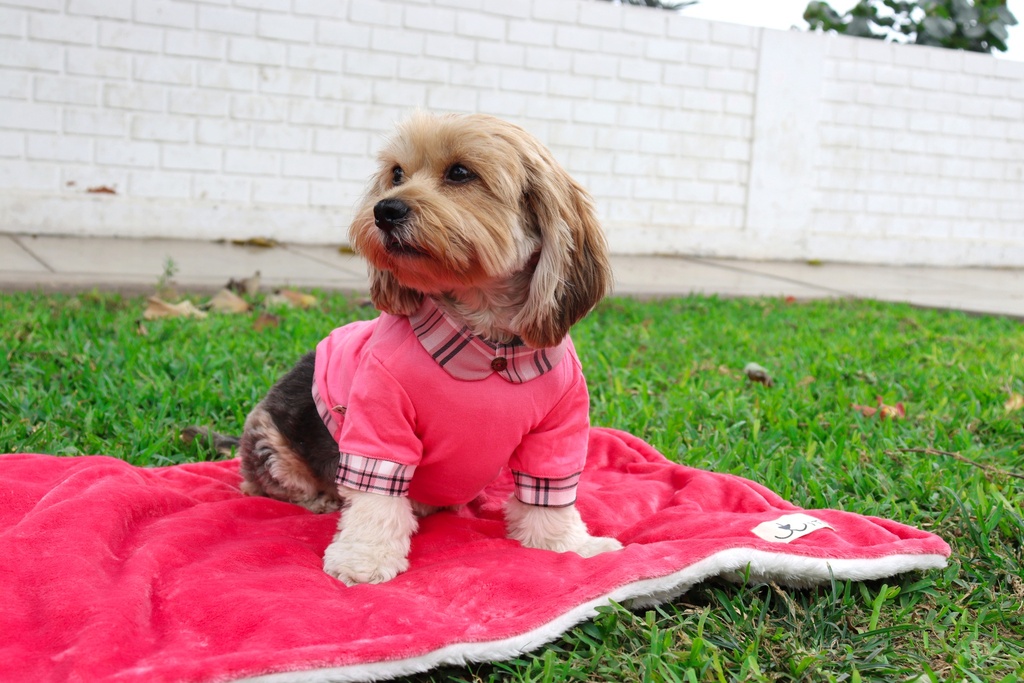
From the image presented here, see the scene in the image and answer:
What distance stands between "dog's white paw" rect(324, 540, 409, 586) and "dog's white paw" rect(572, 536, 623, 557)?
59 centimetres

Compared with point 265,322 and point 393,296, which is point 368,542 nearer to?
point 393,296

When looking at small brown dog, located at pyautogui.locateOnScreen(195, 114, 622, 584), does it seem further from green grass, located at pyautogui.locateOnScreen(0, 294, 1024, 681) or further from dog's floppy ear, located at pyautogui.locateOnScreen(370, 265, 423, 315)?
green grass, located at pyautogui.locateOnScreen(0, 294, 1024, 681)

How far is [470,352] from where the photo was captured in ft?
9.13

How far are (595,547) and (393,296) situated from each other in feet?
3.28

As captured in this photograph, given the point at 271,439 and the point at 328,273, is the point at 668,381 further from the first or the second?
the point at 328,273

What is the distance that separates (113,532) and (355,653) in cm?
99

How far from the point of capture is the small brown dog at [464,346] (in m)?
2.71

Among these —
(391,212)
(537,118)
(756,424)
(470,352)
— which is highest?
(537,118)

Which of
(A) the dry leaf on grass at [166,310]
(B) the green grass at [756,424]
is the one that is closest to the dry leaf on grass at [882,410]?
(B) the green grass at [756,424]

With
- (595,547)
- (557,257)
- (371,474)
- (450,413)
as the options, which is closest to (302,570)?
(371,474)

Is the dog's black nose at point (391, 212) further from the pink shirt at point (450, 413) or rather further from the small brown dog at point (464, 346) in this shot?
the pink shirt at point (450, 413)

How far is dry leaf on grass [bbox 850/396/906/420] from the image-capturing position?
171 inches

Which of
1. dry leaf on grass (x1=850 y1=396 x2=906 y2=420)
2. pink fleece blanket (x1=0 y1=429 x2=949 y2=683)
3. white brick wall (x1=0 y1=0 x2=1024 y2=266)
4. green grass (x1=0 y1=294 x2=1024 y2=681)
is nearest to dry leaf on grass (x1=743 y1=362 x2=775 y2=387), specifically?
green grass (x1=0 y1=294 x2=1024 y2=681)

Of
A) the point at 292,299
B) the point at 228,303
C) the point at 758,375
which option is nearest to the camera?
the point at 758,375
